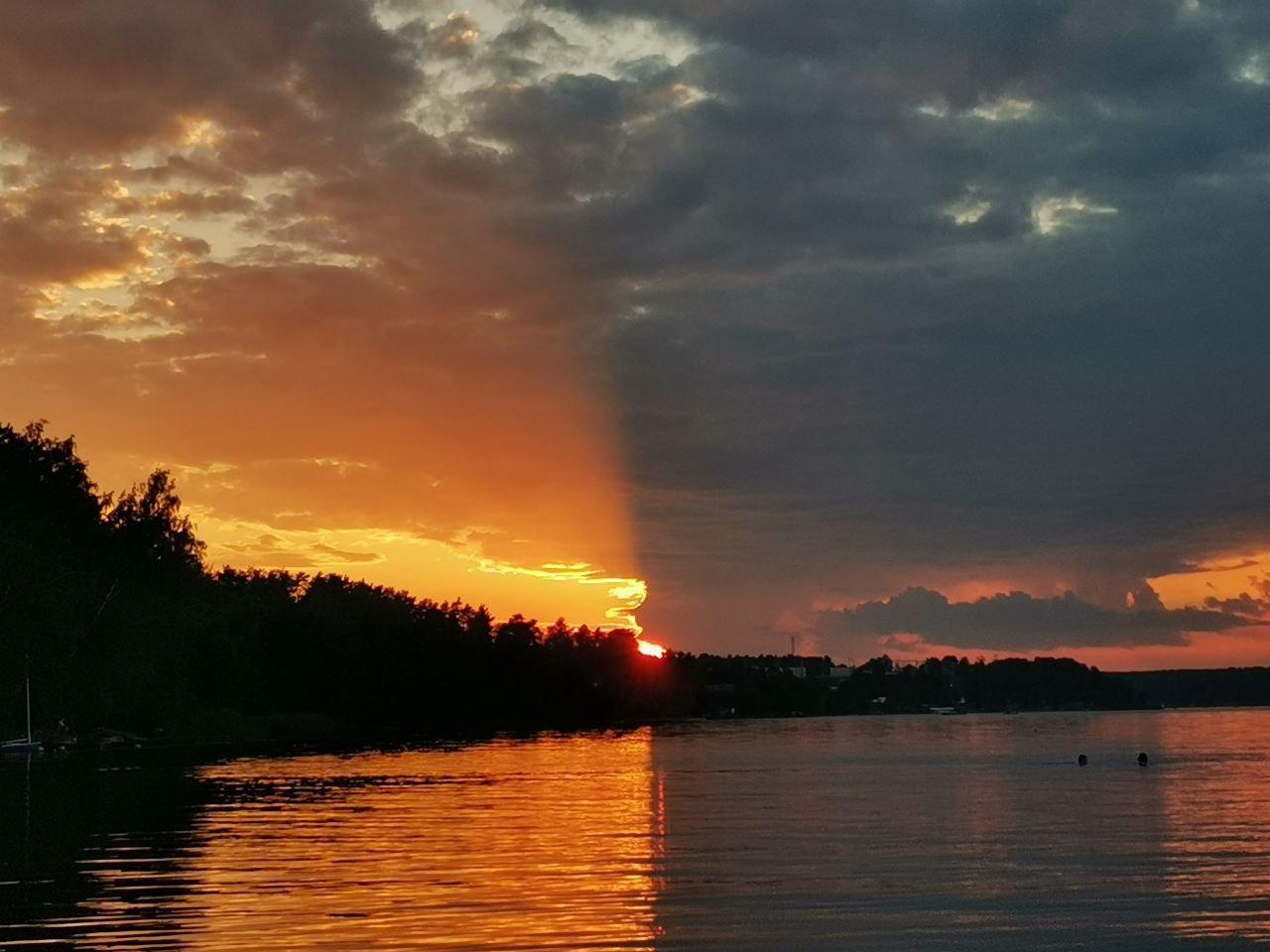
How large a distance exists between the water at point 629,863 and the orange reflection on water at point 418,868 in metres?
0.14

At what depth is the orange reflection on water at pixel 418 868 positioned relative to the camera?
30.4 metres

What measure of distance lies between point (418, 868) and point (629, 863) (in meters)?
6.23

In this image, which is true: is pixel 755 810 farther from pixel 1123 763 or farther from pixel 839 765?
pixel 1123 763

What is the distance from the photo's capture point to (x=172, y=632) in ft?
474

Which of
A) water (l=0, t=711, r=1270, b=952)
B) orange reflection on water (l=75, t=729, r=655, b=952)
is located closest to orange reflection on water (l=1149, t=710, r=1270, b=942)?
water (l=0, t=711, r=1270, b=952)

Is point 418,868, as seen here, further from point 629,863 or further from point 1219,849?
point 1219,849

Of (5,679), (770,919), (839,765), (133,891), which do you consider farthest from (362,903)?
(5,679)

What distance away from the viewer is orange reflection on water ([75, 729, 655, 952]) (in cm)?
3042

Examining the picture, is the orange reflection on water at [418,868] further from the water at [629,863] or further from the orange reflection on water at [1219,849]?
the orange reflection on water at [1219,849]

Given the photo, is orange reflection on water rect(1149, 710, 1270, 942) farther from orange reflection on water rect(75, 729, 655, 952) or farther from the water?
orange reflection on water rect(75, 729, 655, 952)

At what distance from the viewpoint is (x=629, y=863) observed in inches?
1735

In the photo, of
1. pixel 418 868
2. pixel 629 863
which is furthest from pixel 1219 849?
pixel 418 868

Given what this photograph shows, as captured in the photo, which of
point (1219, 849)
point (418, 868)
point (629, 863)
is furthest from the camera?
point (1219, 849)

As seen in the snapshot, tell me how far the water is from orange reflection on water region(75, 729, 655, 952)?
0.14m
